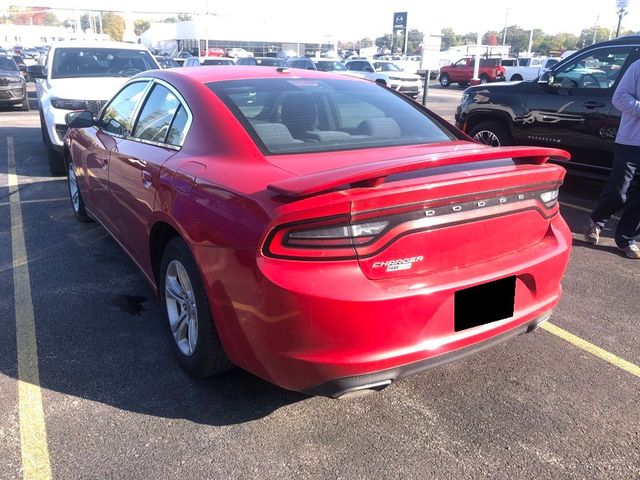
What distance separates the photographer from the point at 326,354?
222 centimetres

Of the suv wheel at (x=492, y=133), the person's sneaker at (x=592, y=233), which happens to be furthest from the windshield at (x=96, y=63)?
the person's sneaker at (x=592, y=233)

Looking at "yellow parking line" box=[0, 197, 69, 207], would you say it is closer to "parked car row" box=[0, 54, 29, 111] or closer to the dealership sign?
"parked car row" box=[0, 54, 29, 111]

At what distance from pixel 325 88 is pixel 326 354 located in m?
1.96

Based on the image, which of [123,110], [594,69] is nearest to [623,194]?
[594,69]

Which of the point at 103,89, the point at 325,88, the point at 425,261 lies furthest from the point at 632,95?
the point at 103,89

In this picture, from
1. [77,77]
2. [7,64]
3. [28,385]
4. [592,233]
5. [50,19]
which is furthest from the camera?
[50,19]

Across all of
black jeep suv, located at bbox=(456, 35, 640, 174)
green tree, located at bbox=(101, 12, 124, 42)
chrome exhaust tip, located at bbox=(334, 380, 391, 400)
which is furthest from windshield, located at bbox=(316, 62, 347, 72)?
green tree, located at bbox=(101, 12, 124, 42)

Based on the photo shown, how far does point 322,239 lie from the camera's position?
7.17 ft

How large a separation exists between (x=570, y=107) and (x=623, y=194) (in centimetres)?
206

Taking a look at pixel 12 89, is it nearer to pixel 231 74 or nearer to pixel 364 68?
pixel 231 74

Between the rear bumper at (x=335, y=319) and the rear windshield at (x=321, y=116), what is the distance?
826 mm

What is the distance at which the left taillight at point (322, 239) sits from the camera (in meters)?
2.18

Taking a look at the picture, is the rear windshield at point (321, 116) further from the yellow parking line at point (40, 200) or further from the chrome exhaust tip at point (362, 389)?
the yellow parking line at point (40, 200)

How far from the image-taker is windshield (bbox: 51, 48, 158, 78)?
9000 millimetres
